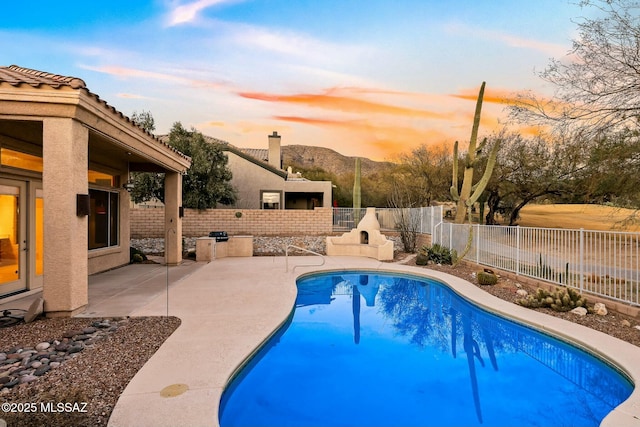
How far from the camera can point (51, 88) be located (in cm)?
555

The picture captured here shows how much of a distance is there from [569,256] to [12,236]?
1220 cm

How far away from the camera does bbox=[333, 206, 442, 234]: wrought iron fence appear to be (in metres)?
15.2

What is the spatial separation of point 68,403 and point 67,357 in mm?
1390

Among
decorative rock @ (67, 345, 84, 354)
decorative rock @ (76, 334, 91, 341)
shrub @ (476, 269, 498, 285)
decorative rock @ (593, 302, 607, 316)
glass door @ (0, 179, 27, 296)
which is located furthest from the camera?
shrub @ (476, 269, 498, 285)

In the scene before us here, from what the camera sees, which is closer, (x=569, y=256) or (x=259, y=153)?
(x=569, y=256)

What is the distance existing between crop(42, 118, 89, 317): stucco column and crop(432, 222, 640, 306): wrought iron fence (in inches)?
395

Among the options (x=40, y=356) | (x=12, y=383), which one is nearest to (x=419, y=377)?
(x=12, y=383)

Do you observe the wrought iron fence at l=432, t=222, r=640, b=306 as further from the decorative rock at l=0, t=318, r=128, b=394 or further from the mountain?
the mountain

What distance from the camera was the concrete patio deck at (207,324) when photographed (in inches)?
130

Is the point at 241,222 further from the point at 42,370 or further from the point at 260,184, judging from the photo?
the point at 42,370

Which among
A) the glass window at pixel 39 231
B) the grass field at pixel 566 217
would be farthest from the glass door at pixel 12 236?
the grass field at pixel 566 217

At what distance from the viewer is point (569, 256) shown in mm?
7637

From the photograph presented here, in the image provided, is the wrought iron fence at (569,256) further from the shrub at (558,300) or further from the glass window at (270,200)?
the glass window at (270,200)

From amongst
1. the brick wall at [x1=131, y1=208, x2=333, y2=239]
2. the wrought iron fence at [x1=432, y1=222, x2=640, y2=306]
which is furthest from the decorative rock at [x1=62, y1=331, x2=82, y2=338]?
the brick wall at [x1=131, y1=208, x2=333, y2=239]
